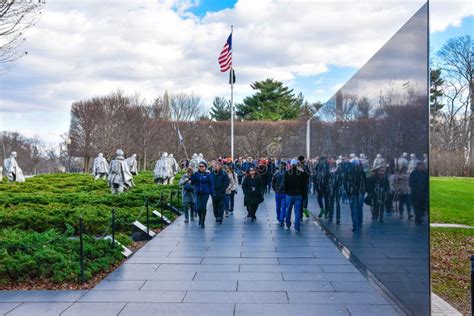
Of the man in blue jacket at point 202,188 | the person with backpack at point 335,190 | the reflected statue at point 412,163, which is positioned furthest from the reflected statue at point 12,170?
the reflected statue at point 412,163

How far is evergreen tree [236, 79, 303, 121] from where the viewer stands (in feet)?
225

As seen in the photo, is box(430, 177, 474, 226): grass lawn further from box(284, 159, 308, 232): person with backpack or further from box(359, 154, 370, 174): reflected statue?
box(359, 154, 370, 174): reflected statue

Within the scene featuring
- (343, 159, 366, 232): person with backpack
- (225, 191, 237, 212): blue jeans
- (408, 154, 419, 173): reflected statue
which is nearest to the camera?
(408, 154, 419, 173): reflected statue

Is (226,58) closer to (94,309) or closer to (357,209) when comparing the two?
(357,209)

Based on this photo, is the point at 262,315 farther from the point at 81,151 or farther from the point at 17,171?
the point at 81,151

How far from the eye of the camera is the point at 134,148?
5391 cm

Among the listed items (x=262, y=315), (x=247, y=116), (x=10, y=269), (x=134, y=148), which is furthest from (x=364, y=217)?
(x=247, y=116)

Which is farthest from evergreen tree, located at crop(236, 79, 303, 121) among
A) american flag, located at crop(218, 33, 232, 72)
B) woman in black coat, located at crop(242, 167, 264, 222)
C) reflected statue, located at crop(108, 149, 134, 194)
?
woman in black coat, located at crop(242, 167, 264, 222)

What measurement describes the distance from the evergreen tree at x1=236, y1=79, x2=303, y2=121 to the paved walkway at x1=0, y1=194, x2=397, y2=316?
2282 inches

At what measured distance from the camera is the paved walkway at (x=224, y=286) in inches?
245

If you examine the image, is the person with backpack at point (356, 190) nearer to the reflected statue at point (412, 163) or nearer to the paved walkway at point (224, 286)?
the paved walkway at point (224, 286)

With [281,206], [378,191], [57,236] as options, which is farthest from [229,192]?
[378,191]

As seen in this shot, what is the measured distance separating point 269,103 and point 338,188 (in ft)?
192

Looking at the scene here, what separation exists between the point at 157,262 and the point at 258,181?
22.0ft
